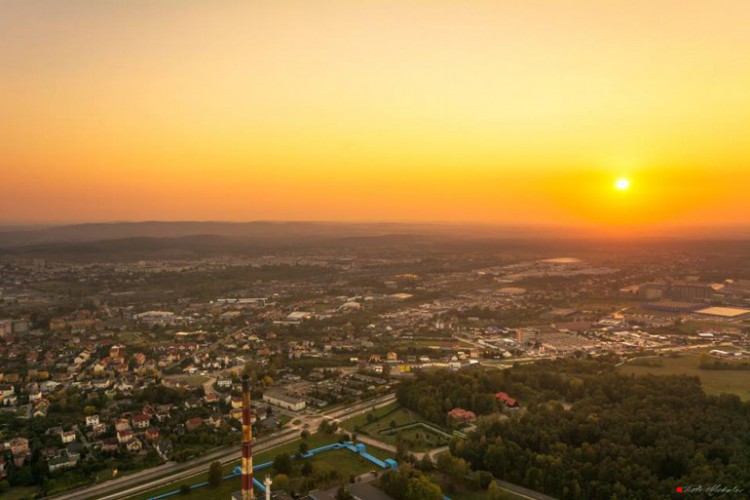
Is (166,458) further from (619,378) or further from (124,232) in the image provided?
(124,232)

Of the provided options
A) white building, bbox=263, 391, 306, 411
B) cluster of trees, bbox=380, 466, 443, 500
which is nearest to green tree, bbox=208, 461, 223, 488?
cluster of trees, bbox=380, 466, 443, 500

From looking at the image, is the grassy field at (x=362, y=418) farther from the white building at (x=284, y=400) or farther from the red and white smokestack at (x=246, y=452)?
the red and white smokestack at (x=246, y=452)

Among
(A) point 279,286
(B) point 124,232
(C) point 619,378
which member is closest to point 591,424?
(C) point 619,378

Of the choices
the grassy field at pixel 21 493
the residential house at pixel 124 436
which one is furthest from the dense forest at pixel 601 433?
the grassy field at pixel 21 493

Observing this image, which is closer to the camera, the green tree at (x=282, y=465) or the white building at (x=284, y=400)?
the green tree at (x=282, y=465)

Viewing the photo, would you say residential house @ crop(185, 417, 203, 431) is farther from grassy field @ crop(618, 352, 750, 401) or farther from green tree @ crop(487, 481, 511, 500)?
grassy field @ crop(618, 352, 750, 401)

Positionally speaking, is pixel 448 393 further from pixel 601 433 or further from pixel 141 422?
pixel 141 422

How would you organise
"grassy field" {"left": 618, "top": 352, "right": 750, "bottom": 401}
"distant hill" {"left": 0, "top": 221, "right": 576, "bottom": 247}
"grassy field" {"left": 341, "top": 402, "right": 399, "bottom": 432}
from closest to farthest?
"grassy field" {"left": 341, "top": 402, "right": 399, "bottom": 432}, "grassy field" {"left": 618, "top": 352, "right": 750, "bottom": 401}, "distant hill" {"left": 0, "top": 221, "right": 576, "bottom": 247}

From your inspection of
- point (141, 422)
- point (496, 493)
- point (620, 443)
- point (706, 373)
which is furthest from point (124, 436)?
point (706, 373)
